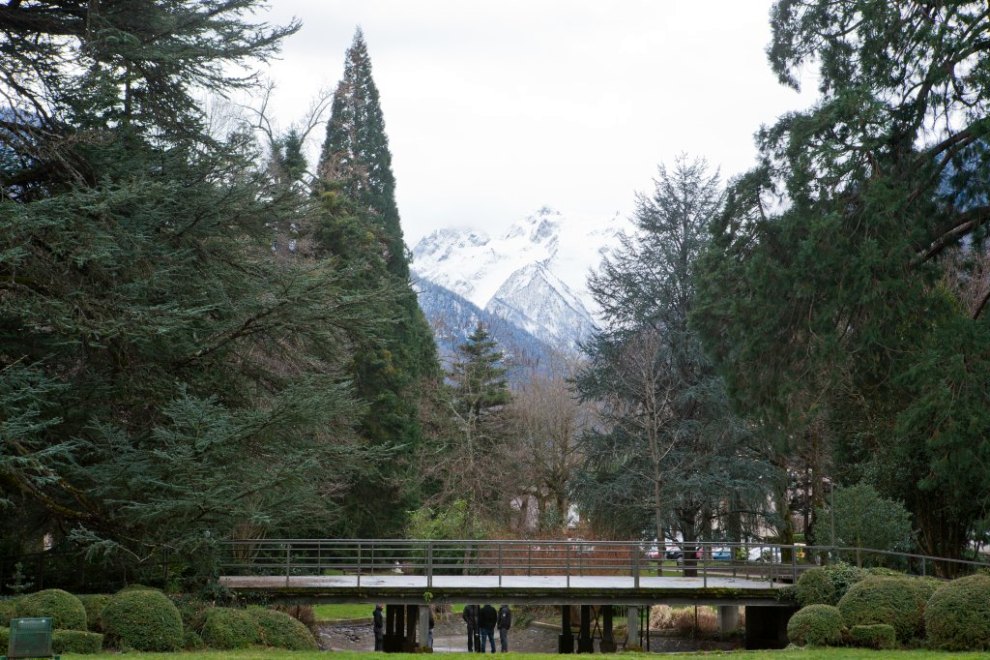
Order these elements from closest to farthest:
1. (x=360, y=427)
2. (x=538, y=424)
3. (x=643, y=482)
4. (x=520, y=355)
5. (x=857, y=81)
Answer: (x=857, y=81) < (x=643, y=482) < (x=360, y=427) < (x=538, y=424) < (x=520, y=355)

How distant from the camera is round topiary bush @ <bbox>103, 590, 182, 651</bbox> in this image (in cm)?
1430

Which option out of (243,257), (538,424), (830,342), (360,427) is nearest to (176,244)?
(243,257)

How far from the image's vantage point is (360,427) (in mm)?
34719

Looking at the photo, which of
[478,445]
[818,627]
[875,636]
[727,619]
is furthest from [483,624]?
[478,445]

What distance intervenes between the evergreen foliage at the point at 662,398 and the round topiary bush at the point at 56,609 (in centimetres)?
1928

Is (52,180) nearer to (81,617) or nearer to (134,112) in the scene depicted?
(134,112)

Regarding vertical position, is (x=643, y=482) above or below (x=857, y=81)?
below

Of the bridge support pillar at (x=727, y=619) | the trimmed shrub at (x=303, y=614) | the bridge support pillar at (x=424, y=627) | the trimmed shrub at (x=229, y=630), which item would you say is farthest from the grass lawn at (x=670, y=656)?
the trimmed shrub at (x=303, y=614)

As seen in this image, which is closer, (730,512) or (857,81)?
(857,81)

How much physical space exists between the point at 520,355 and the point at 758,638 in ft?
199

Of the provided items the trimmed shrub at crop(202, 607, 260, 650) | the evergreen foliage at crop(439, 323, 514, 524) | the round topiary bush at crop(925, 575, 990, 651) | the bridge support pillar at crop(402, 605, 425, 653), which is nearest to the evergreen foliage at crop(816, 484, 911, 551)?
the round topiary bush at crop(925, 575, 990, 651)

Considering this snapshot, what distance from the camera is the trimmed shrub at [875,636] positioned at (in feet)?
51.2

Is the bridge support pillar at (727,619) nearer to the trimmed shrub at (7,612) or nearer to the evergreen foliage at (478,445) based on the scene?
the evergreen foliage at (478,445)

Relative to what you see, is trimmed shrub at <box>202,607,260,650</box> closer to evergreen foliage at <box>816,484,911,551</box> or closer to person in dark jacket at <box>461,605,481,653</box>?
person in dark jacket at <box>461,605,481,653</box>
